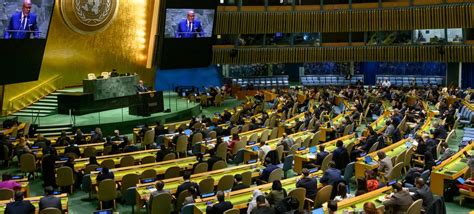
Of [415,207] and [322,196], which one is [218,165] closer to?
[322,196]

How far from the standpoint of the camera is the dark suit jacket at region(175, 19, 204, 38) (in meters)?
30.6

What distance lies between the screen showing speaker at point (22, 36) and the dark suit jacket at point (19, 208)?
12767 mm

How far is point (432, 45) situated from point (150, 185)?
95.1ft

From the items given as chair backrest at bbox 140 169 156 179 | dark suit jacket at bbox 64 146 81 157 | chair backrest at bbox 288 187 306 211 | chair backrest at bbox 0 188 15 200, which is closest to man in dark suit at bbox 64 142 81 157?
dark suit jacket at bbox 64 146 81 157

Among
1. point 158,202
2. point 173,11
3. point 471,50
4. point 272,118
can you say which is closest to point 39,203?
→ point 158,202

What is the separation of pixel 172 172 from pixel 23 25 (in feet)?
39.5

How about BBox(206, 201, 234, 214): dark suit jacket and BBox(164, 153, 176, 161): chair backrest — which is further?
BBox(164, 153, 176, 161): chair backrest

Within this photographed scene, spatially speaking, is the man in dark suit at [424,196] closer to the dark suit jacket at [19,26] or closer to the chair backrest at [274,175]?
the chair backrest at [274,175]

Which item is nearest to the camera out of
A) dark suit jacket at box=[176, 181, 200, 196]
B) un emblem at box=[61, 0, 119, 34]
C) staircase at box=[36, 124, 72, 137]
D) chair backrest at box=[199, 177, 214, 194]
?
dark suit jacket at box=[176, 181, 200, 196]

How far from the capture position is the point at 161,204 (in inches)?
413

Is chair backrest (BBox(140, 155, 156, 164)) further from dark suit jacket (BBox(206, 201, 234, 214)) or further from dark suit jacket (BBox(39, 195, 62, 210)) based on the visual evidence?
dark suit jacket (BBox(206, 201, 234, 214))

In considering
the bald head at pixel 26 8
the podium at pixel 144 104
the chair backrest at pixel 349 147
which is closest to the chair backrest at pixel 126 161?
the chair backrest at pixel 349 147

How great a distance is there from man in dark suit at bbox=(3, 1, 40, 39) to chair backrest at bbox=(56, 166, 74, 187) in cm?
972

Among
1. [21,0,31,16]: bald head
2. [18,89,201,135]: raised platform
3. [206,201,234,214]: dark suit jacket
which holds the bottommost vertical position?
[206,201,234,214]: dark suit jacket
